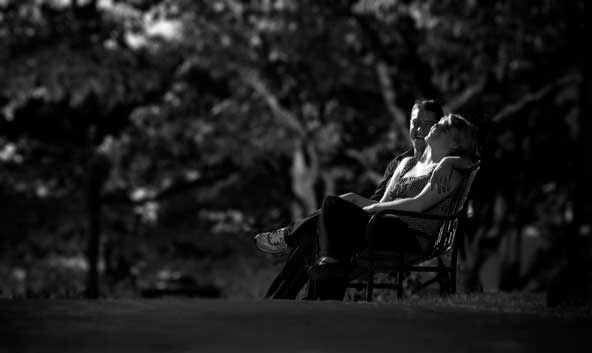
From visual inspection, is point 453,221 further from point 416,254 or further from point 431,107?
point 431,107

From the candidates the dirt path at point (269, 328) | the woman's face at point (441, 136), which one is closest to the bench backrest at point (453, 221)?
the woman's face at point (441, 136)

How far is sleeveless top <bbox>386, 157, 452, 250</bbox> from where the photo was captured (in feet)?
21.9

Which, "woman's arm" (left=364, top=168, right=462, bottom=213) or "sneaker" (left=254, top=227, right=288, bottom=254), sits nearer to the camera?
"woman's arm" (left=364, top=168, right=462, bottom=213)

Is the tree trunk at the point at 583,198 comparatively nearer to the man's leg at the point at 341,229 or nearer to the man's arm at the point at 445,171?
the man's arm at the point at 445,171

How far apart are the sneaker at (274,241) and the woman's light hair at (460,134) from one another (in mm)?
1366

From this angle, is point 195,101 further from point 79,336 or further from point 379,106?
point 79,336

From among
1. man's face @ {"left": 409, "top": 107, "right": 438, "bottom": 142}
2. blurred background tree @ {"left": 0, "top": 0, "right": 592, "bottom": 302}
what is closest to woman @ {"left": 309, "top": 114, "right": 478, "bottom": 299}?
man's face @ {"left": 409, "top": 107, "right": 438, "bottom": 142}

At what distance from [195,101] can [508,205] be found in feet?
27.2

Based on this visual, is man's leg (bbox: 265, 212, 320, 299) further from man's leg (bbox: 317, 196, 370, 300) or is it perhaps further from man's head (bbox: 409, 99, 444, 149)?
man's head (bbox: 409, 99, 444, 149)

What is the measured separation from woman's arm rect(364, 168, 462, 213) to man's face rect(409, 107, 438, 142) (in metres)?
0.70

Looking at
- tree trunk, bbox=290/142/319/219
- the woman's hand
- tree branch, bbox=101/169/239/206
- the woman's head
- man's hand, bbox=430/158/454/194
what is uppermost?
tree branch, bbox=101/169/239/206

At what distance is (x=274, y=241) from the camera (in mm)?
6812

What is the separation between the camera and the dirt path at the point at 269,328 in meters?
4.49

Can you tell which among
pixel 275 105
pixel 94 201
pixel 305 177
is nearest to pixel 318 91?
pixel 275 105
